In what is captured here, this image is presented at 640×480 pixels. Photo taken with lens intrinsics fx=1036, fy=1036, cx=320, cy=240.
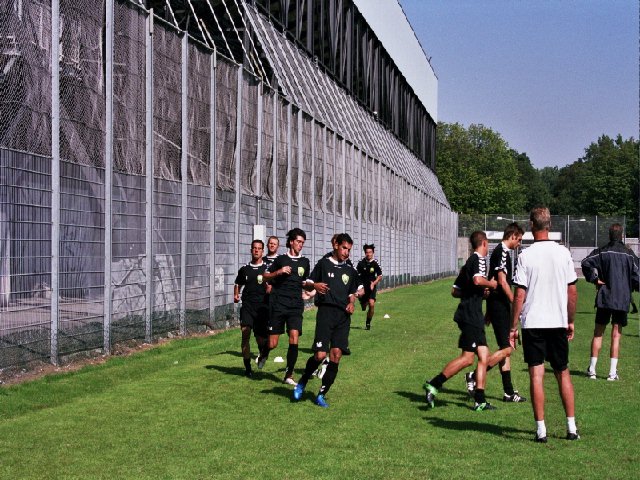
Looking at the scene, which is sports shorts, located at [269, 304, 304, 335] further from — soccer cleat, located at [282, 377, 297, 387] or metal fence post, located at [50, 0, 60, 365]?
metal fence post, located at [50, 0, 60, 365]

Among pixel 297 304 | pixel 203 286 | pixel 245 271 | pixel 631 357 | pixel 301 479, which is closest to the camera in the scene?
pixel 301 479

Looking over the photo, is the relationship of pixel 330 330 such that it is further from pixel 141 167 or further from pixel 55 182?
pixel 141 167

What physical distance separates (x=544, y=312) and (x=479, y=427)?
1620mm

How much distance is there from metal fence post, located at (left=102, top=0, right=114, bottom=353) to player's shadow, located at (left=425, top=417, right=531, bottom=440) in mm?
7345

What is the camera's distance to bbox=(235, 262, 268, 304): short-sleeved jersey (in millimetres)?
15164

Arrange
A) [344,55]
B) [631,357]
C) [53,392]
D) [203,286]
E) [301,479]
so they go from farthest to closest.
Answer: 1. [344,55]
2. [203,286]
3. [631,357]
4. [53,392]
5. [301,479]

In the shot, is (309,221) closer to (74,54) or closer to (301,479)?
(74,54)

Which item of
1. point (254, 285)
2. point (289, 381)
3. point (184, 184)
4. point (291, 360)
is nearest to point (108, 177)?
point (254, 285)

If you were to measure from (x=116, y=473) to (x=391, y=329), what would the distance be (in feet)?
54.9

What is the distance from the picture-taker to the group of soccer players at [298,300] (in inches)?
484

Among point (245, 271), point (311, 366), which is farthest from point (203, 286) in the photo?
A: point (311, 366)

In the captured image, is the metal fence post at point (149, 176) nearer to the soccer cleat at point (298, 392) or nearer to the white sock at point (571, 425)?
the soccer cleat at point (298, 392)

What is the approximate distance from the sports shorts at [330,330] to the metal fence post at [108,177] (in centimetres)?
570

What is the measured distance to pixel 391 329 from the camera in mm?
24750
